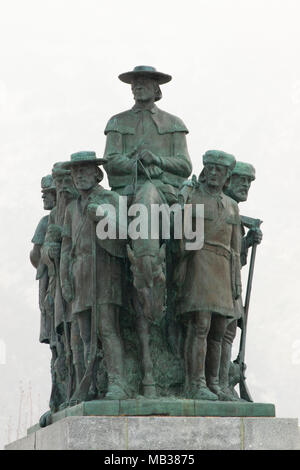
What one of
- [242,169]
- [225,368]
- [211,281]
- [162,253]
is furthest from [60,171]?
[225,368]

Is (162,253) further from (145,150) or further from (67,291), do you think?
(145,150)

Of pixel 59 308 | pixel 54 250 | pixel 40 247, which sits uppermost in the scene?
pixel 40 247

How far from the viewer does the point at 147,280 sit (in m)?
14.6

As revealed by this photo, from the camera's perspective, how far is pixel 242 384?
16.1m

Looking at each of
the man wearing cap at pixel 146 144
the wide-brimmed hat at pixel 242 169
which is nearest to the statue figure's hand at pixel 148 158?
the man wearing cap at pixel 146 144

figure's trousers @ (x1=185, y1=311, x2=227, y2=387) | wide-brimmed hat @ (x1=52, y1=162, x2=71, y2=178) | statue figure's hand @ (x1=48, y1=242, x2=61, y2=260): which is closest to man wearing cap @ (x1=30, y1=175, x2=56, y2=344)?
wide-brimmed hat @ (x1=52, y1=162, x2=71, y2=178)

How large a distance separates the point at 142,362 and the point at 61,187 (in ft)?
8.70

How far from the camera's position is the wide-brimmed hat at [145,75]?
629 inches

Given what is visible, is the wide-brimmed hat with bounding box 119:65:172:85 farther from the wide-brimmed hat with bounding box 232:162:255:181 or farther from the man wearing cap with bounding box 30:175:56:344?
the man wearing cap with bounding box 30:175:56:344

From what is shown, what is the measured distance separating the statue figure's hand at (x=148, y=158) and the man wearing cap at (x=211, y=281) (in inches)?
28.6

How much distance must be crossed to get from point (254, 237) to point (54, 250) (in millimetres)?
2546

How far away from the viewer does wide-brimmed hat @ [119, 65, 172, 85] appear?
52.4 feet

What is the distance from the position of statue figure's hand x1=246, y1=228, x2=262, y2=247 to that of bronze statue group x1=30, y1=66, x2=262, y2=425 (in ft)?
0.40

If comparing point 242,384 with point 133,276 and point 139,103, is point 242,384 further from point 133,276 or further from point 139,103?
point 139,103
